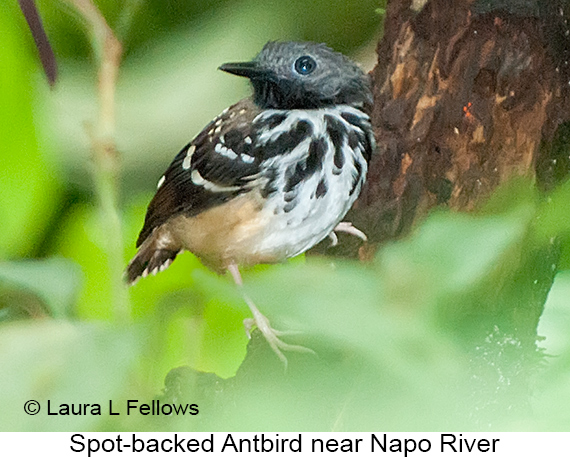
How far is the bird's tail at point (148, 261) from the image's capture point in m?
0.76

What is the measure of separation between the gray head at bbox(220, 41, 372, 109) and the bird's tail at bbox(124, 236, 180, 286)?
0.74 feet

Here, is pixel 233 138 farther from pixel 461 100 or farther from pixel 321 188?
pixel 461 100

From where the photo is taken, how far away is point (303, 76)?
0.72 metres

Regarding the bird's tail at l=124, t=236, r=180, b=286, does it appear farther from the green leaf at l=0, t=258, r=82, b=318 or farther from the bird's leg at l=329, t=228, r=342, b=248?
the bird's leg at l=329, t=228, r=342, b=248

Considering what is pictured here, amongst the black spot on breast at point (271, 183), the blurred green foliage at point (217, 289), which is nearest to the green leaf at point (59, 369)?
the blurred green foliage at point (217, 289)

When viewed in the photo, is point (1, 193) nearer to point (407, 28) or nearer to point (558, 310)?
point (407, 28)

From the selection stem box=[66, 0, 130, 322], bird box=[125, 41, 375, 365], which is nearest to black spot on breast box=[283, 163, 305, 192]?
bird box=[125, 41, 375, 365]

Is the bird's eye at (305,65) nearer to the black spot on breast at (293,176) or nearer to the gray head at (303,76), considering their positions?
the gray head at (303,76)

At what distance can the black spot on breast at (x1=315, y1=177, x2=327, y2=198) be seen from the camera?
709mm

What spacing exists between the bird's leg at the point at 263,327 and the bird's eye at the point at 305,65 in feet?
0.82

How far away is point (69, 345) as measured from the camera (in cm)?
76

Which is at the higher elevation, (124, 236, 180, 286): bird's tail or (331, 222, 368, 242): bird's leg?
(331, 222, 368, 242): bird's leg

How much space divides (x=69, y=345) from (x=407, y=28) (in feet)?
1.87
